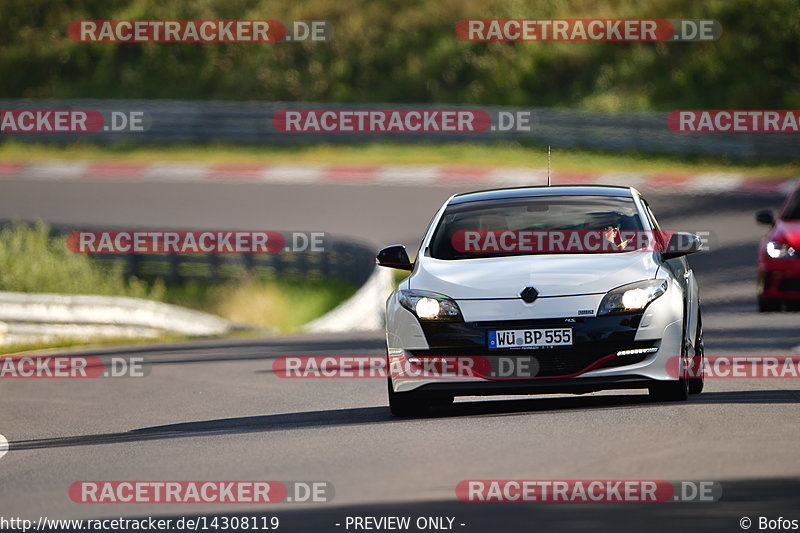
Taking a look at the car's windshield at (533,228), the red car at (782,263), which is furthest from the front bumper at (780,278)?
the car's windshield at (533,228)

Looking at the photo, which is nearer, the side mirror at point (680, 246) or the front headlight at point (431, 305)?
the front headlight at point (431, 305)

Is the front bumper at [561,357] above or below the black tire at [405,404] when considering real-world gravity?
above

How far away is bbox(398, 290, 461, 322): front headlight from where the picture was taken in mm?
10102

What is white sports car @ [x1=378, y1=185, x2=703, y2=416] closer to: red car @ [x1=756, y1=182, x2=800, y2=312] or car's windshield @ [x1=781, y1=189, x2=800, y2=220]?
red car @ [x1=756, y1=182, x2=800, y2=312]

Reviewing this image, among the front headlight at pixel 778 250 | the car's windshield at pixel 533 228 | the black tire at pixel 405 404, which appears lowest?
the black tire at pixel 405 404

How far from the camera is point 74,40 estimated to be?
5091cm

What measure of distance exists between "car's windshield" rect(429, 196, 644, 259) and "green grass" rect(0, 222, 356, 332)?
47.1ft

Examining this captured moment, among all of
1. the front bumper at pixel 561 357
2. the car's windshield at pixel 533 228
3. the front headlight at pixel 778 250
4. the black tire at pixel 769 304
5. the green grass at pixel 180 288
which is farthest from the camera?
the green grass at pixel 180 288

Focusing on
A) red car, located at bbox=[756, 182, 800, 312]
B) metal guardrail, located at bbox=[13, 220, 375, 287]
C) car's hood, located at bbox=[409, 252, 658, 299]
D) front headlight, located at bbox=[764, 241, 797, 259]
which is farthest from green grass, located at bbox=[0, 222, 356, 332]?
car's hood, located at bbox=[409, 252, 658, 299]

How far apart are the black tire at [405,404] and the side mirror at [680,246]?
6.04 ft

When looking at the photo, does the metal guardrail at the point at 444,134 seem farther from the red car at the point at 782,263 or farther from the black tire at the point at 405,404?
the black tire at the point at 405,404

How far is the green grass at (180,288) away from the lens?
25.6 metres

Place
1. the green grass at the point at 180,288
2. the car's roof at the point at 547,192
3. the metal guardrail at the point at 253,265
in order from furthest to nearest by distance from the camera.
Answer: the metal guardrail at the point at 253,265 < the green grass at the point at 180,288 < the car's roof at the point at 547,192

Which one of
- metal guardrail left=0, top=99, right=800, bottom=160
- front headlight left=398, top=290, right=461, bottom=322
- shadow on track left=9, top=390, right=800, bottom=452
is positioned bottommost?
shadow on track left=9, top=390, right=800, bottom=452
